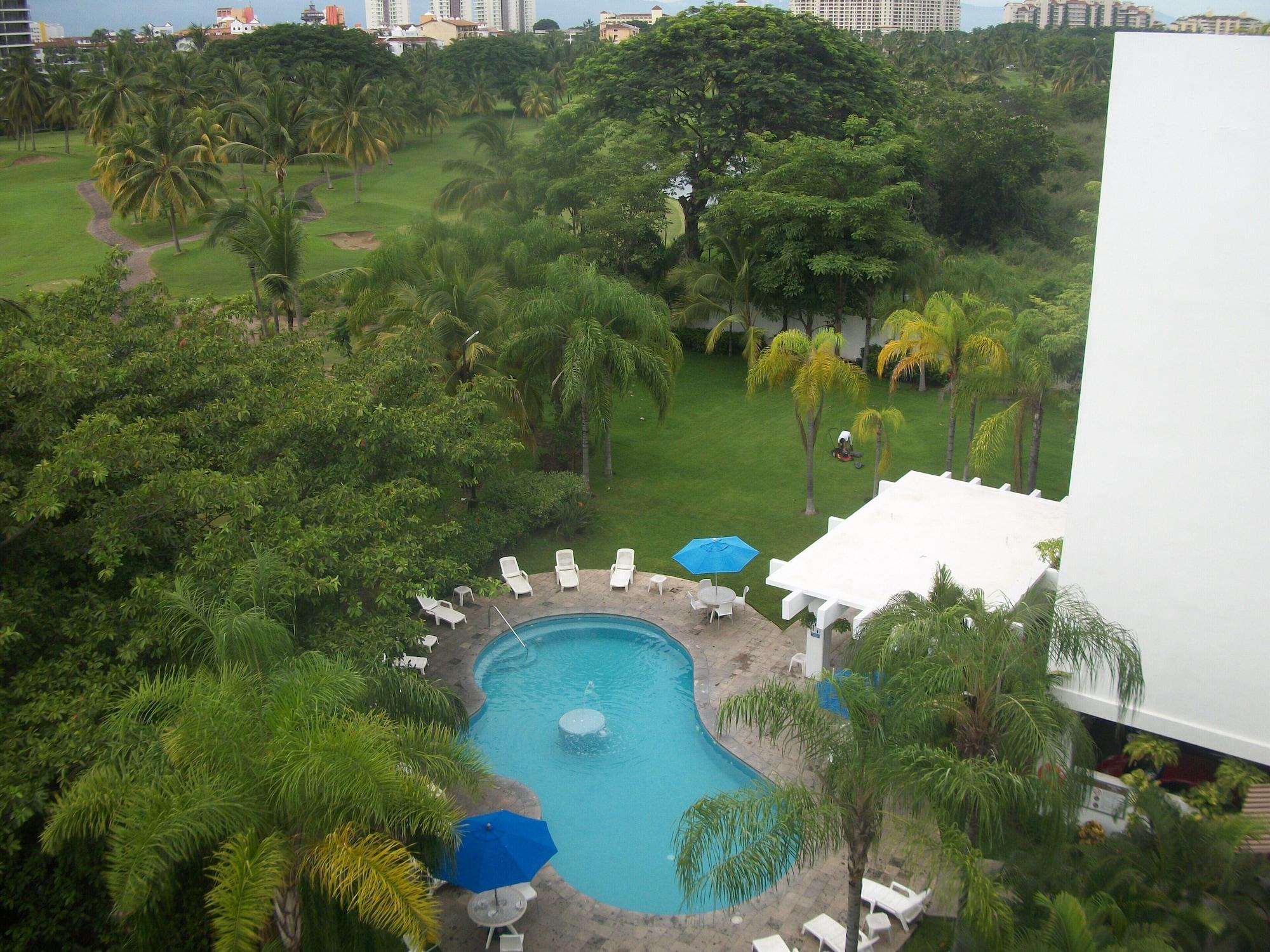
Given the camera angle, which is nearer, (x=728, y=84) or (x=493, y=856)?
(x=493, y=856)

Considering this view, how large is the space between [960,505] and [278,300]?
573 inches

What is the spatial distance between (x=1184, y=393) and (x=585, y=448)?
1201 cm

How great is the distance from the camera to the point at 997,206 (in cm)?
3662

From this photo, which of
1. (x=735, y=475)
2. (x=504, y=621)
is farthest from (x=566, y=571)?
(x=735, y=475)

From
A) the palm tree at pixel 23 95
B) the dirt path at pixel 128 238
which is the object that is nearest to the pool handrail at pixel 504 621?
the dirt path at pixel 128 238

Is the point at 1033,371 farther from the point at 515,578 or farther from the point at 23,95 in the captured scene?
the point at 23,95

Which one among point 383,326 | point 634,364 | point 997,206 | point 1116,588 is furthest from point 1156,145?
point 997,206

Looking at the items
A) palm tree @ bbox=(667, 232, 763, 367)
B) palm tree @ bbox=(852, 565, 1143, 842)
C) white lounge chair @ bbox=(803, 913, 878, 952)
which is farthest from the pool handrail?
palm tree @ bbox=(667, 232, 763, 367)

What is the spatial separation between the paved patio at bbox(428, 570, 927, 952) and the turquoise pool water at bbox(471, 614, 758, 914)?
26cm

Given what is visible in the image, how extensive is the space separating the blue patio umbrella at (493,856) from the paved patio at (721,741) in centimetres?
82

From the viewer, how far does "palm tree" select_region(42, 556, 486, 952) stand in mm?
6820

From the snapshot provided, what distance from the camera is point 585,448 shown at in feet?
65.1

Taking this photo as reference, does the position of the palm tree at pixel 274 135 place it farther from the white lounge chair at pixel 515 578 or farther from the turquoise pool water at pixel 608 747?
the turquoise pool water at pixel 608 747

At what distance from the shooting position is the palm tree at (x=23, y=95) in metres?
50.0
